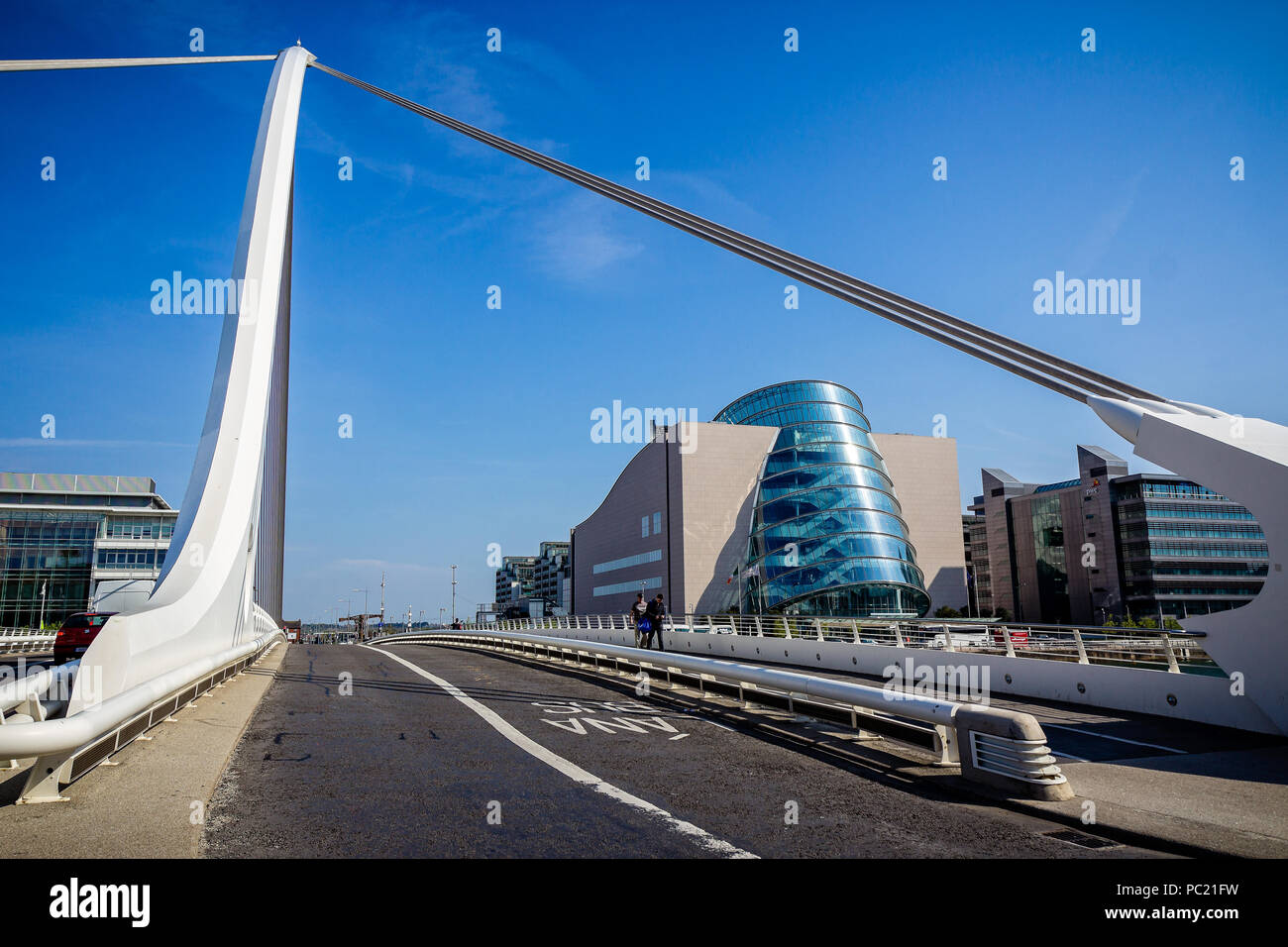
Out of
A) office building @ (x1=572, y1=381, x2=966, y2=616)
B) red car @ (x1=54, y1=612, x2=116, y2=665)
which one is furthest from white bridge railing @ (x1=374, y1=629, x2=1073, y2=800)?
office building @ (x1=572, y1=381, x2=966, y2=616)

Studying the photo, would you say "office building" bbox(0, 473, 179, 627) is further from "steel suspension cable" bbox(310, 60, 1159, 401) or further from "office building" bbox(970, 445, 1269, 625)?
"office building" bbox(970, 445, 1269, 625)

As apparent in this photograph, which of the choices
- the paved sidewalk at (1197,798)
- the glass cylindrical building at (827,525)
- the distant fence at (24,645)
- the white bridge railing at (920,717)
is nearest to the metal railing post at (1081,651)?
the paved sidewalk at (1197,798)

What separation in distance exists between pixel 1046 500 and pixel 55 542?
341ft

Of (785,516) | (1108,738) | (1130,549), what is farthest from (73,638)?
(1130,549)

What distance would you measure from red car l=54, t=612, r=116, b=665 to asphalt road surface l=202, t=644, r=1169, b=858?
35.0ft

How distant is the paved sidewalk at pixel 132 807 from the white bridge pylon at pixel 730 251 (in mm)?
656

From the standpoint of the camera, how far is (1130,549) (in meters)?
97.9

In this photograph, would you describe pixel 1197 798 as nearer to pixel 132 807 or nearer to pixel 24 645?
pixel 132 807

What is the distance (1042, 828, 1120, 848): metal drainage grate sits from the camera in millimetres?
5320

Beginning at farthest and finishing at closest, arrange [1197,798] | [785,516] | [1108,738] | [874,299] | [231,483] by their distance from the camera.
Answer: [785,516]
[231,483]
[874,299]
[1108,738]
[1197,798]

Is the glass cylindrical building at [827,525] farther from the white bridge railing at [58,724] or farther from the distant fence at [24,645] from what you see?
the white bridge railing at [58,724]

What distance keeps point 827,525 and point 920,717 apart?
208 feet

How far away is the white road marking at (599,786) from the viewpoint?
5.09 m
